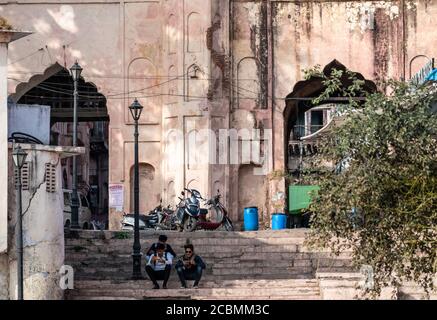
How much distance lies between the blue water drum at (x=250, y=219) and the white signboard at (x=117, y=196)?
4.04 m

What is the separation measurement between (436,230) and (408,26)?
19.2 meters

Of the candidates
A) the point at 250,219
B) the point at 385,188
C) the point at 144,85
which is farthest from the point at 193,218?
the point at 385,188

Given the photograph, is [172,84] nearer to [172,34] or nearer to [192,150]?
[172,34]

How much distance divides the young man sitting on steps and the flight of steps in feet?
0.70

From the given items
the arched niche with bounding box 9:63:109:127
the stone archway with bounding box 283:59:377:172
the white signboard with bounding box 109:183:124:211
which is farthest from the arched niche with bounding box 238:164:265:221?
the arched niche with bounding box 9:63:109:127

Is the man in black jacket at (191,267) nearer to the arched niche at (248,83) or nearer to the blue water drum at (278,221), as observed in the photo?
the blue water drum at (278,221)

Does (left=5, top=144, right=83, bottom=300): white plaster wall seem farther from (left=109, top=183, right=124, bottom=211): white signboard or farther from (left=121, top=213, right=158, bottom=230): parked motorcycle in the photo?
(left=109, top=183, right=124, bottom=211): white signboard

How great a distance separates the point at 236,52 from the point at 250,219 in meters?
5.04

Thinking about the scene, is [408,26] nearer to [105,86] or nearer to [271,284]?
[105,86]

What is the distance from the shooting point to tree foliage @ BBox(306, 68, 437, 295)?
16.9 meters

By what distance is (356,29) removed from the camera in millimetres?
35125

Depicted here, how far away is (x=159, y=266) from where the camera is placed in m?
22.7
